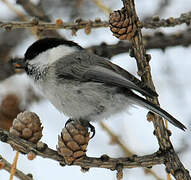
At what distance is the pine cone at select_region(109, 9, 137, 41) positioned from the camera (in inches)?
46.8

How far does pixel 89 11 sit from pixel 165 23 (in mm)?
1281

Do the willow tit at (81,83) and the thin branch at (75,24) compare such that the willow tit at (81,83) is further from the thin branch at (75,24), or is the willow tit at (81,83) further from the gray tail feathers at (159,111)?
the thin branch at (75,24)

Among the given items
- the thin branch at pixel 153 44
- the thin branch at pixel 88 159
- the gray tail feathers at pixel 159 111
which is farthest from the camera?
the thin branch at pixel 153 44

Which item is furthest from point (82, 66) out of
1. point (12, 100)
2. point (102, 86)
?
point (12, 100)

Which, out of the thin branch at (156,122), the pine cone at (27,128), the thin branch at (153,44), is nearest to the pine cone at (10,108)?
the pine cone at (27,128)

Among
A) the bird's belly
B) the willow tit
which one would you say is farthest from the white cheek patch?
the bird's belly

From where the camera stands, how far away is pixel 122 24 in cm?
118

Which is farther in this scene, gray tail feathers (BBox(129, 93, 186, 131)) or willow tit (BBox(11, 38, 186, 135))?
willow tit (BBox(11, 38, 186, 135))

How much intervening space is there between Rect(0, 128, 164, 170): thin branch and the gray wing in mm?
340

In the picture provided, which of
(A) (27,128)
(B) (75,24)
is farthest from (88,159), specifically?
(B) (75,24)

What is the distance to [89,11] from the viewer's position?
2.59 m

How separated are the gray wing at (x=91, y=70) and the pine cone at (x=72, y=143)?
32 cm

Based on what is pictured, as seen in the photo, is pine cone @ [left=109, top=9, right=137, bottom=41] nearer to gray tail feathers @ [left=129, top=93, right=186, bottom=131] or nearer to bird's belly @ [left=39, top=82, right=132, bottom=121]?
gray tail feathers @ [left=129, top=93, right=186, bottom=131]

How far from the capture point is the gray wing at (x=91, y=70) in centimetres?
154
